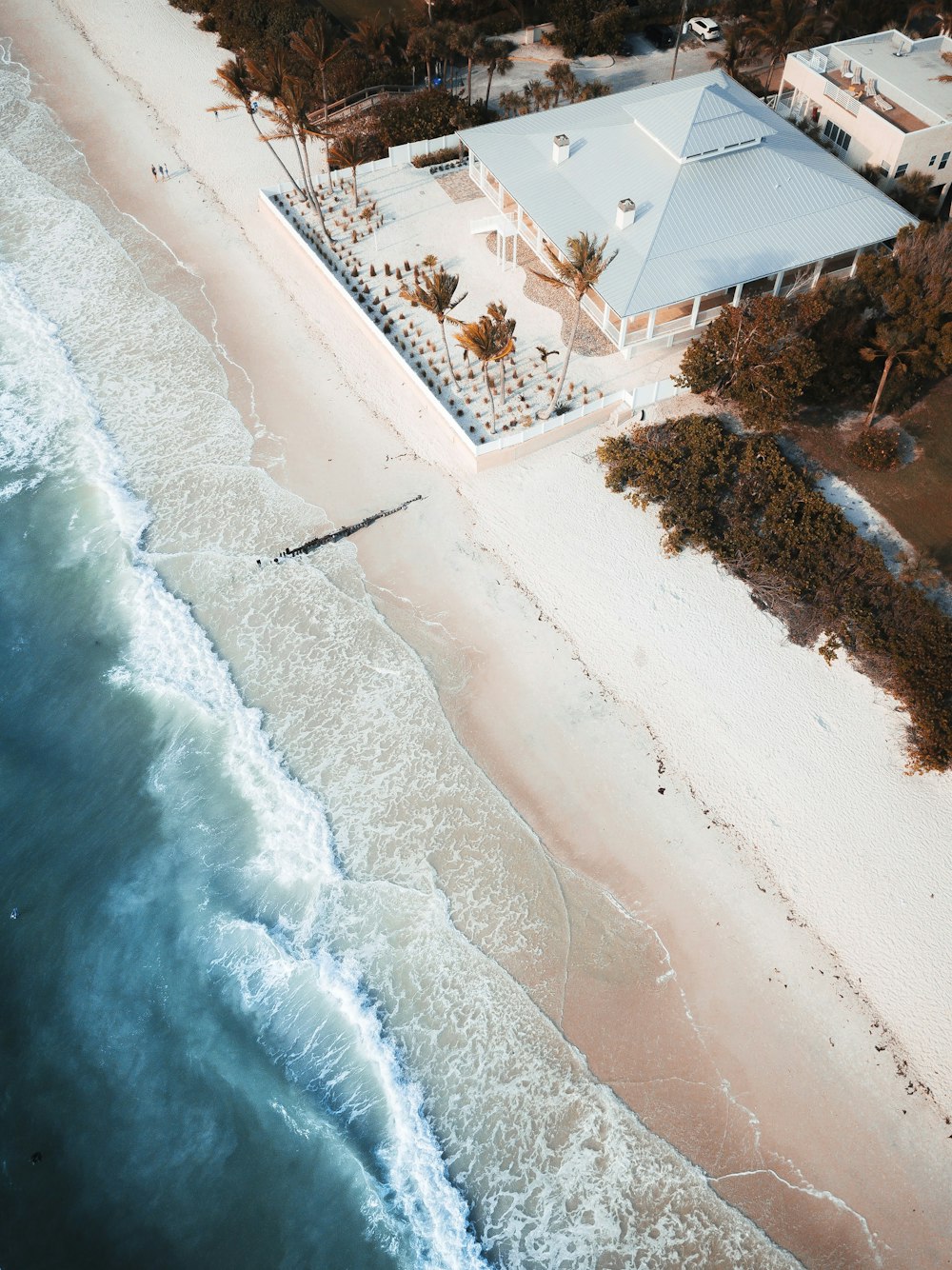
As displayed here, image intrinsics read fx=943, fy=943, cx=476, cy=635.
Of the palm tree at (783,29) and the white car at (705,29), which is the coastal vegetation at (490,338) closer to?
the palm tree at (783,29)

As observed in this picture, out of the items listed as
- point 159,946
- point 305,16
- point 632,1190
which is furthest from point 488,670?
point 305,16

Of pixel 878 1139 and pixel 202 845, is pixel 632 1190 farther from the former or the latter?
pixel 202 845

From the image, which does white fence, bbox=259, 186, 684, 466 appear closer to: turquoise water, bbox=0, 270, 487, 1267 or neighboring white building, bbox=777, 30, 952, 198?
A: turquoise water, bbox=0, 270, 487, 1267

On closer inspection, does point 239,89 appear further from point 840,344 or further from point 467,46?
point 840,344

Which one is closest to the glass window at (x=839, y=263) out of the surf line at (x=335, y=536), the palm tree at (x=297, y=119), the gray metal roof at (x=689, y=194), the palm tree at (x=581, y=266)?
the gray metal roof at (x=689, y=194)

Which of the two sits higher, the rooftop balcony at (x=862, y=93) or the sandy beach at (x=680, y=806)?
the rooftop balcony at (x=862, y=93)

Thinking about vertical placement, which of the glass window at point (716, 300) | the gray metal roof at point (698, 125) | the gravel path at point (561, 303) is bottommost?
the gravel path at point (561, 303)

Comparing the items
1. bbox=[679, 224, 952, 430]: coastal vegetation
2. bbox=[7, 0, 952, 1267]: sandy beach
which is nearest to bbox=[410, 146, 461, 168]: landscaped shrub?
bbox=[7, 0, 952, 1267]: sandy beach
